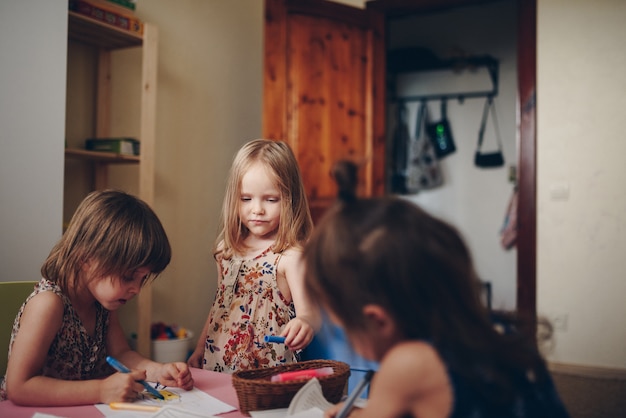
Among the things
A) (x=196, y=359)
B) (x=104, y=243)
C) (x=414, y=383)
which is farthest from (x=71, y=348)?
(x=414, y=383)

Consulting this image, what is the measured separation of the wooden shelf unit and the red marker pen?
6.30 feet

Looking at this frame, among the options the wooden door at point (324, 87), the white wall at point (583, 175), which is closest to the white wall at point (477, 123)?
the white wall at point (583, 175)

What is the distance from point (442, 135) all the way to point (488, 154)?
1.46ft

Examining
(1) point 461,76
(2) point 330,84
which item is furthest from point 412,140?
(2) point 330,84

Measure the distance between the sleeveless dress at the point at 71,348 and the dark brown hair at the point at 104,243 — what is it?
0.05m

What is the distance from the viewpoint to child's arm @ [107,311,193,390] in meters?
1.12

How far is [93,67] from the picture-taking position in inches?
114

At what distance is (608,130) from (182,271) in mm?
2595

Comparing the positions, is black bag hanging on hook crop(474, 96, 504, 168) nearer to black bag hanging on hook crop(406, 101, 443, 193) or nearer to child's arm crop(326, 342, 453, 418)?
black bag hanging on hook crop(406, 101, 443, 193)

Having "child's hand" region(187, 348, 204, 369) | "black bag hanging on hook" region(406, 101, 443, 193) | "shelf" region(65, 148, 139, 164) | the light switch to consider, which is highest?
"black bag hanging on hook" region(406, 101, 443, 193)

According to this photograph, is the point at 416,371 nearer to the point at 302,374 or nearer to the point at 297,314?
the point at 302,374

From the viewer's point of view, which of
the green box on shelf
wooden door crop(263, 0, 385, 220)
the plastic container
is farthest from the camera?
wooden door crop(263, 0, 385, 220)

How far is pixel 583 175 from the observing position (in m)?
3.64

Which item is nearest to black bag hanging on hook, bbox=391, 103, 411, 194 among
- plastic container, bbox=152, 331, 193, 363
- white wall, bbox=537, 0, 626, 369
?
white wall, bbox=537, 0, 626, 369
